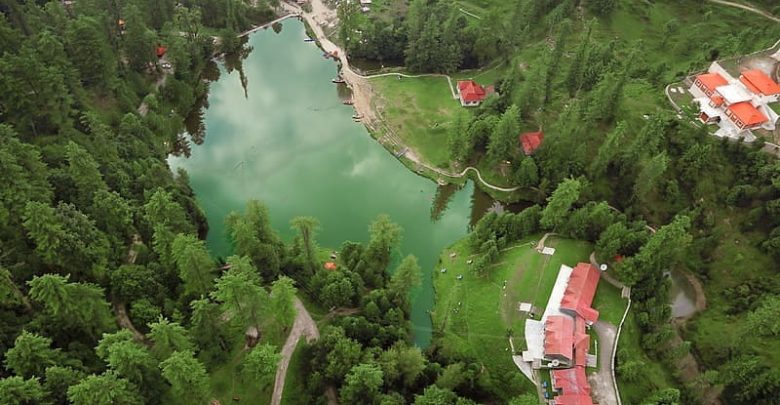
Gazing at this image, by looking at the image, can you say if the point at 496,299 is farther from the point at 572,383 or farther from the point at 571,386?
the point at 571,386

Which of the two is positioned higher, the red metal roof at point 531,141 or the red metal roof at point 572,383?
the red metal roof at point 531,141

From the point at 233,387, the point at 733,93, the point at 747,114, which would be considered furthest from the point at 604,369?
the point at 733,93

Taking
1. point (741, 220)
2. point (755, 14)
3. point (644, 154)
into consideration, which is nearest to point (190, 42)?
point (644, 154)

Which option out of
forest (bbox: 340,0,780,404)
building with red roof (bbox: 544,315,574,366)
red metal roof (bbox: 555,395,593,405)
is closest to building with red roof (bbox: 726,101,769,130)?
forest (bbox: 340,0,780,404)

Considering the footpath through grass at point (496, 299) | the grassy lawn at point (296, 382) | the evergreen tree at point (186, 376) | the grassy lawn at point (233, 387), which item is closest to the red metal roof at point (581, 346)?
the footpath through grass at point (496, 299)

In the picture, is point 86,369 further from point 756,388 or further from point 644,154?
point 644,154

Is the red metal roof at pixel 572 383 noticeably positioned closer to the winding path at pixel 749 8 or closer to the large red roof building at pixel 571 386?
the large red roof building at pixel 571 386

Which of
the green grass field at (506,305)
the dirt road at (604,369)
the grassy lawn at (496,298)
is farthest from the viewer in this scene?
the grassy lawn at (496,298)
